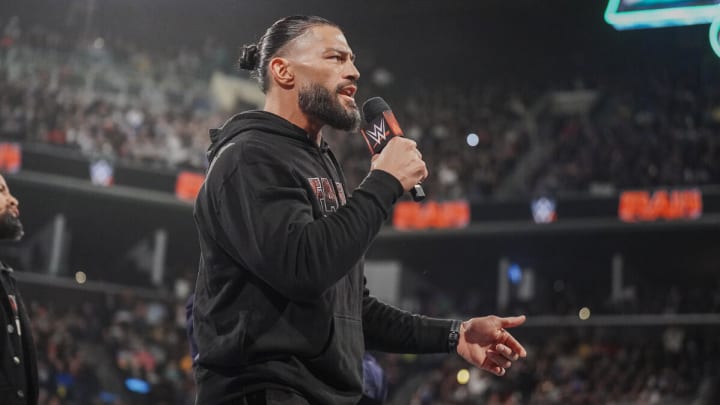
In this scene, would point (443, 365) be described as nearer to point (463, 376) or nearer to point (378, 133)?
point (463, 376)

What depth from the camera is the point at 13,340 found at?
3.12 metres

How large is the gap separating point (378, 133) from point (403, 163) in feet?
0.70

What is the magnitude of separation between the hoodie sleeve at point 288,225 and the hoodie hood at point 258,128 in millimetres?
131

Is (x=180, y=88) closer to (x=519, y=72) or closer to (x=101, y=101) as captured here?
(x=101, y=101)

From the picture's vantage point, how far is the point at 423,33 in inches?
848

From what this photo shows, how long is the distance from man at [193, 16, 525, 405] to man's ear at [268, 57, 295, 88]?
0.15 ft

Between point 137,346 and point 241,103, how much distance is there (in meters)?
7.02

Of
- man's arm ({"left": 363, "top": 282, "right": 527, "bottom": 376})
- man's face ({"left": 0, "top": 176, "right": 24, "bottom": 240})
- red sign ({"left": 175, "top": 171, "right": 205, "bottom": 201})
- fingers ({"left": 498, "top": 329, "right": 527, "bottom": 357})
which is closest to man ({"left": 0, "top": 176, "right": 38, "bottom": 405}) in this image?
man's face ({"left": 0, "top": 176, "right": 24, "bottom": 240})

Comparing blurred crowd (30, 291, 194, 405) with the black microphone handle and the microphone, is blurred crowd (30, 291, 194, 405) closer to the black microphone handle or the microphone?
the microphone

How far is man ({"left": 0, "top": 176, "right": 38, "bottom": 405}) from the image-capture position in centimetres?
303

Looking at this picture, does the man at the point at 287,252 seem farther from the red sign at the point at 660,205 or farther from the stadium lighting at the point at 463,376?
the red sign at the point at 660,205

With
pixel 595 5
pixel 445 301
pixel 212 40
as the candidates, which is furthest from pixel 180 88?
pixel 595 5

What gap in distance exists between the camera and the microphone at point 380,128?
232 centimetres

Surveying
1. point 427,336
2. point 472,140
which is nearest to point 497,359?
point 427,336
